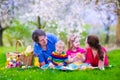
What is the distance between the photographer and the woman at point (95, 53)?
35.6 ft

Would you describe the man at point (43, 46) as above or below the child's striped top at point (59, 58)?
above

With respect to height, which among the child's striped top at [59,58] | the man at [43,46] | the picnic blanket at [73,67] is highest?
the man at [43,46]

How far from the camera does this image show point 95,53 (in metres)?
11.1

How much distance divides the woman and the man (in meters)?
1.10

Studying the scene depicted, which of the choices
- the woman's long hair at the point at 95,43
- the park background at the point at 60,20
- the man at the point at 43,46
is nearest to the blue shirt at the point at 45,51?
the man at the point at 43,46

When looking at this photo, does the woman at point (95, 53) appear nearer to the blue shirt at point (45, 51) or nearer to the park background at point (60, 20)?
the park background at point (60, 20)

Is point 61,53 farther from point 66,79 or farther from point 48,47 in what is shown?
point 66,79

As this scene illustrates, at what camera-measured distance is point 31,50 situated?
11922 millimetres

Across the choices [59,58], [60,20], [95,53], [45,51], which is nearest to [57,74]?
[59,58]

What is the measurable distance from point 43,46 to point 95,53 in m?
1.51

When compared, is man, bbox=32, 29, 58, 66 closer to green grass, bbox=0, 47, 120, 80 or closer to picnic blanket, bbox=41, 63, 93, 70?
picnic blanket, bbox=41, 63, 93, 70

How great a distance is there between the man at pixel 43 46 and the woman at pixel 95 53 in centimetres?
110

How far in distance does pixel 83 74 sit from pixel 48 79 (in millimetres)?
948

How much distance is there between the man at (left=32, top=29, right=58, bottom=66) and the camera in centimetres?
1141
